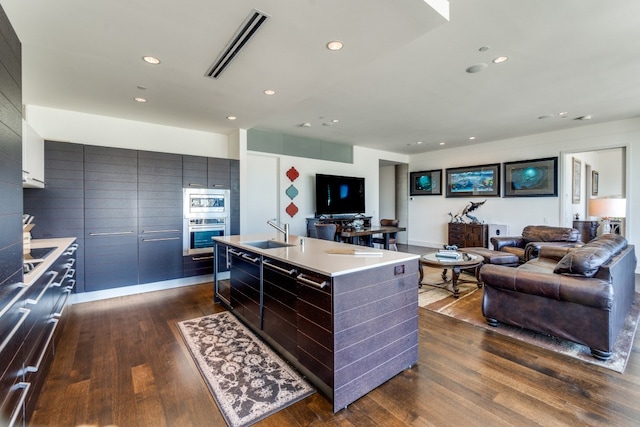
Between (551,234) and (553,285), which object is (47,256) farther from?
(551,234)

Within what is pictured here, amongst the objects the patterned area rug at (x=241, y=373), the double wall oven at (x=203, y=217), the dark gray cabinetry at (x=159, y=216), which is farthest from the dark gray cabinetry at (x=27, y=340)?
the double wall oven at (x=203, y=217)

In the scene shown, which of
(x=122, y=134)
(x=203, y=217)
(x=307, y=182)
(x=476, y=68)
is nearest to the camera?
(x=476, y=68)

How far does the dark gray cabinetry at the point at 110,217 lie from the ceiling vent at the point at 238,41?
2.09 m

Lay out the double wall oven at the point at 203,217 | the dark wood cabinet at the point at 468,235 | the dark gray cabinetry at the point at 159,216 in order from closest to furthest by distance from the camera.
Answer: the dark gray cabinetry at the point at 159,216, the double wall oven at the point at 203,217, the dark wood cabinet at the point at 468,235

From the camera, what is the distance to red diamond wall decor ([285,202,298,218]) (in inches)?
250

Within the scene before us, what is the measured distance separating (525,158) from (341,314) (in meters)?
6.90

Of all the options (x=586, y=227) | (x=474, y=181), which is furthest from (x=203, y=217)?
(x=586, y=227)

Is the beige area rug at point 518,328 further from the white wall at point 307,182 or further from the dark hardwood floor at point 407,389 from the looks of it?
the white wall at point 307,182

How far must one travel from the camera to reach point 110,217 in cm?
398

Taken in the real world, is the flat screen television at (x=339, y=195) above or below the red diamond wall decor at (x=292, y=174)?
below

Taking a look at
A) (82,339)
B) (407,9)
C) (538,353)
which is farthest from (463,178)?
(82,339)

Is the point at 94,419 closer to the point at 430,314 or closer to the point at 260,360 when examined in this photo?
the point at 260,360

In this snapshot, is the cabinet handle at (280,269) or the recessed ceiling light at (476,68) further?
the recessed ceiling light at (476,68)

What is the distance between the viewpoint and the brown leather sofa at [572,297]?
237 cm
